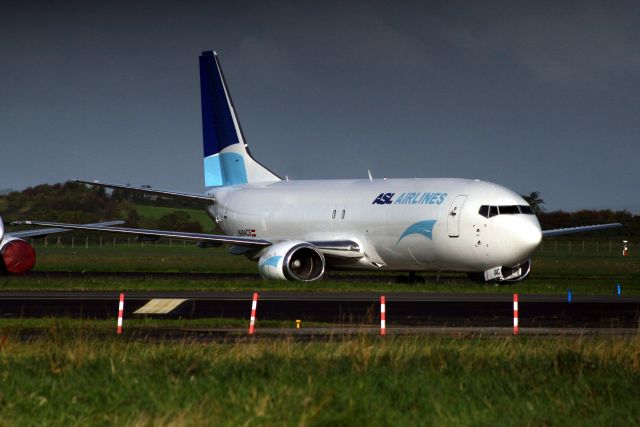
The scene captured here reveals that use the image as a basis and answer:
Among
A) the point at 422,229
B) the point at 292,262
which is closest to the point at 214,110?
the point at 292,262

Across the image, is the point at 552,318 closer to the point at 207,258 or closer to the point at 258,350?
the point at 258,350

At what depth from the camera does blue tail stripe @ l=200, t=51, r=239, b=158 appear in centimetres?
5928

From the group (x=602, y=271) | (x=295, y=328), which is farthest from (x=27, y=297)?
(x=602, y=271)

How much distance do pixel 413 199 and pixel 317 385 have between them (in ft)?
105

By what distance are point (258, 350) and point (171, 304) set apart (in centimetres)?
1288

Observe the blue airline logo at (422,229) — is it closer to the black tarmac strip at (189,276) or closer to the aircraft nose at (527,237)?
the black tarmac strip at (189,276)

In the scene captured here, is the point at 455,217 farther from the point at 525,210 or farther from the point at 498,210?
the point at 525,210

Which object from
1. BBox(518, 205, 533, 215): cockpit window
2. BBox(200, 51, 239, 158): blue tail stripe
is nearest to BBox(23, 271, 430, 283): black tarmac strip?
BBox(518, 205, 533, 215): cockpit window

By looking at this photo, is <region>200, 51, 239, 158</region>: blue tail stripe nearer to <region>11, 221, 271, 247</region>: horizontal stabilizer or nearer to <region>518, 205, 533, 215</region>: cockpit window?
<region>11, 221, 271, 247</region>: horizontal stabilizer

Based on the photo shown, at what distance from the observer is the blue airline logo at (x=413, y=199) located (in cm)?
4581

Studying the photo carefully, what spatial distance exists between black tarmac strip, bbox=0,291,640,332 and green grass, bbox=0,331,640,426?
24.4 feet

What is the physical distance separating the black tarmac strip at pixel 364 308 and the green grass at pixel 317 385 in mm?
7439

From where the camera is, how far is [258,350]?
19.4 m

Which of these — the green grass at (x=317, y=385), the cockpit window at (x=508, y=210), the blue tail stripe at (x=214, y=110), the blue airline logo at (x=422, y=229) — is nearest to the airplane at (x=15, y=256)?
the blue tail stripe at (x=214, y=110)
